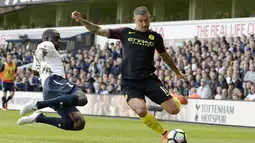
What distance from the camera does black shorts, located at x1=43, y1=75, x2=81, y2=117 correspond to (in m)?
11.9

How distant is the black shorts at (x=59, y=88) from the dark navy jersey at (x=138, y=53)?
1.09 metres

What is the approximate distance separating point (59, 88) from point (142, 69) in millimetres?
1672

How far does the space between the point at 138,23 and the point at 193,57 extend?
15.5 m

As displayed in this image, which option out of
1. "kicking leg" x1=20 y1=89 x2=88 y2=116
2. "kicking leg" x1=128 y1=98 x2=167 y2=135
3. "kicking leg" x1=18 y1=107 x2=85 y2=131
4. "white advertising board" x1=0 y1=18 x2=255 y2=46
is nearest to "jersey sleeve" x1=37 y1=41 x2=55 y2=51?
"kicking leg" x1=20 y1=89 x2=88 y2=116

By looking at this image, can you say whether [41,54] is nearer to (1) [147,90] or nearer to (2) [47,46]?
(2) [47,46]

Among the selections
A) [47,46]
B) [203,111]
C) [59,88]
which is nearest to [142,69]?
[59,88]

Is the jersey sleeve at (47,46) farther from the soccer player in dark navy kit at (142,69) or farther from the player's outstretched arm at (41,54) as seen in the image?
the soccer player in dark navy kit at (142,69)

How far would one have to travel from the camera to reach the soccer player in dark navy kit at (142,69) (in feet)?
37.0

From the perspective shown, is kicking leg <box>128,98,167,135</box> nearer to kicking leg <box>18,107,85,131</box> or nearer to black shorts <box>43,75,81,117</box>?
kicking leg <box>18,107,85,131</box>

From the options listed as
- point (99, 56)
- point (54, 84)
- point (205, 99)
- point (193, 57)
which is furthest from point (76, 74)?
point (54, 84)

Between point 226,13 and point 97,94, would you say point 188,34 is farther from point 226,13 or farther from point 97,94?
point 97,94

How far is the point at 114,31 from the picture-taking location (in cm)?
1159

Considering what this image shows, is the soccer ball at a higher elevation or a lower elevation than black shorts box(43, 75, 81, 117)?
lower

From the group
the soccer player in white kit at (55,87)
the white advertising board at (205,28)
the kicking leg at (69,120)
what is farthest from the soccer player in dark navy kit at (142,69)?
the white advertising board at (205,28)
